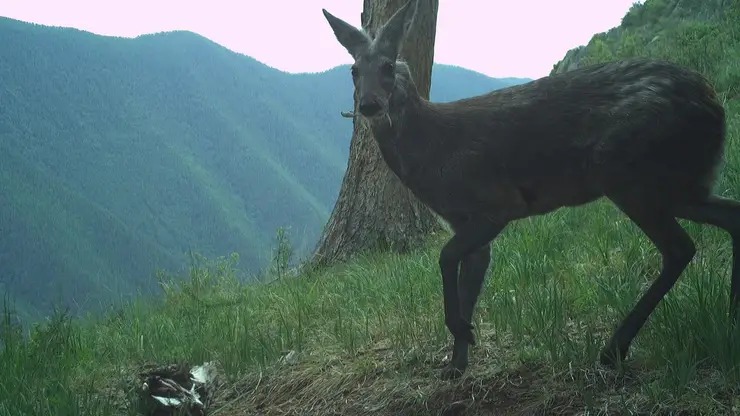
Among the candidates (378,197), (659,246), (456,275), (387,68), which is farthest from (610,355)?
(378,197)

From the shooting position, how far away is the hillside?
719cm

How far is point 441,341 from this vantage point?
3705 mm

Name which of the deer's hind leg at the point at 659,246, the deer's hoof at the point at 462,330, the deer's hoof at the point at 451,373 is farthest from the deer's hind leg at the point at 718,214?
the deer's hoof at the point at 451,373

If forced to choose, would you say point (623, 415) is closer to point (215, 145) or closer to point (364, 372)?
point (364, 372)

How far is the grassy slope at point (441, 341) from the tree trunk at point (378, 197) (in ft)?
3.93

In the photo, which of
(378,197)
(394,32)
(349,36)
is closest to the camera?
(394,32)

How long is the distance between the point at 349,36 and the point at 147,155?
6.15 metres

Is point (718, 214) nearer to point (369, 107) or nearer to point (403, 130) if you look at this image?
point (403, 130)

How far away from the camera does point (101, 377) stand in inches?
171

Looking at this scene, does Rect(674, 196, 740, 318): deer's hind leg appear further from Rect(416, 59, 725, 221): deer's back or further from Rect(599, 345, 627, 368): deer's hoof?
Rect(599, 345, 627, 368): deer's hoof

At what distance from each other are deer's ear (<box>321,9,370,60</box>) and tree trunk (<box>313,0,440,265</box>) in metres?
2.92

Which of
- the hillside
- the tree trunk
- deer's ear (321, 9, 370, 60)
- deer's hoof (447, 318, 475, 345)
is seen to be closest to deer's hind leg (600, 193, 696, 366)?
deer's hoof (447, 318, 475, 345)

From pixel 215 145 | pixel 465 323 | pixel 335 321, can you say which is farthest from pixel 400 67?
pixel 215 145

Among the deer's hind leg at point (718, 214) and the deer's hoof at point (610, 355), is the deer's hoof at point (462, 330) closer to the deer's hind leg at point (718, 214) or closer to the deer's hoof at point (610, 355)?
the deer's hoof at point (610, 355)
